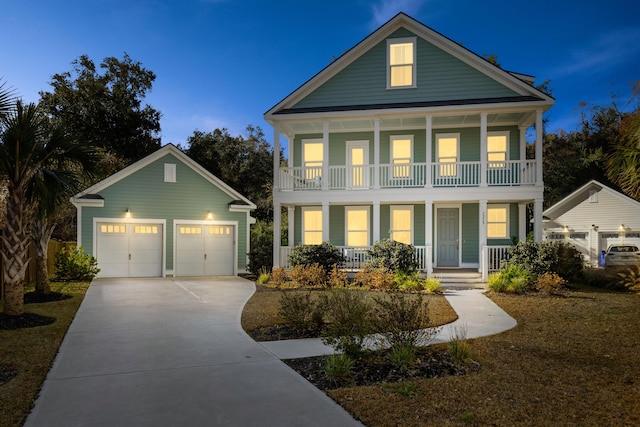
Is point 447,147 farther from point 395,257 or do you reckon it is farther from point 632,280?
point 632,280

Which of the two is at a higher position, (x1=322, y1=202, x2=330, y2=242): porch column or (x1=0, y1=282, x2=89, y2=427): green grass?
(x1=322, y1=202, x2=330, y2=242): porch column

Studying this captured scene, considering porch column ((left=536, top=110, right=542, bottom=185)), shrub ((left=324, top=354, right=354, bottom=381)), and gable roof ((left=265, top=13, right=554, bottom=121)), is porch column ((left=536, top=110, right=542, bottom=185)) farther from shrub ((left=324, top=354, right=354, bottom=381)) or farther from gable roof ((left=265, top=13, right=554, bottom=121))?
shrub ((left=324, top=354, right=354, bottom=381))

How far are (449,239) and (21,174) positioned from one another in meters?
15.1

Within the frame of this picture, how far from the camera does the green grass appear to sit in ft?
15.3

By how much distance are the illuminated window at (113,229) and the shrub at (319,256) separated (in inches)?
326

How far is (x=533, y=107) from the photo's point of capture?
16188 millimetres

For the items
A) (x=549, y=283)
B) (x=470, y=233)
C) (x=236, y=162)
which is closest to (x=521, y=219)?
(x=470, y=233)

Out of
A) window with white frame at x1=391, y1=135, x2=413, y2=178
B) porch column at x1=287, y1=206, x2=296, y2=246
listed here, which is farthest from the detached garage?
window with white frame at x1=391, y1=135, x2=413, y2=178

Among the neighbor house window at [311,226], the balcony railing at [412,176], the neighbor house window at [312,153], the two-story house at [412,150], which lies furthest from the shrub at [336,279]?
the neighbor house window at [312,153]

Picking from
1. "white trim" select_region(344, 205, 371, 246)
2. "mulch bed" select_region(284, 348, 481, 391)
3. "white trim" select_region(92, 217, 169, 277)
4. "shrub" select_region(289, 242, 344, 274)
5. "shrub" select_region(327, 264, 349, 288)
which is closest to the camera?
"mulch bed" select_region(284, 348, 481, 391)

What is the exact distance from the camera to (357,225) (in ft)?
63.1

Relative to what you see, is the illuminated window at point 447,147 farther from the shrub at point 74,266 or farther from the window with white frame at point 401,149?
the shrub at point 74,266

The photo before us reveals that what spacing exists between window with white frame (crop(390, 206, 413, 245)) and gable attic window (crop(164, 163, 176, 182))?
9.88 meters

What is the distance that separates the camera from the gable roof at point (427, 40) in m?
16.8
